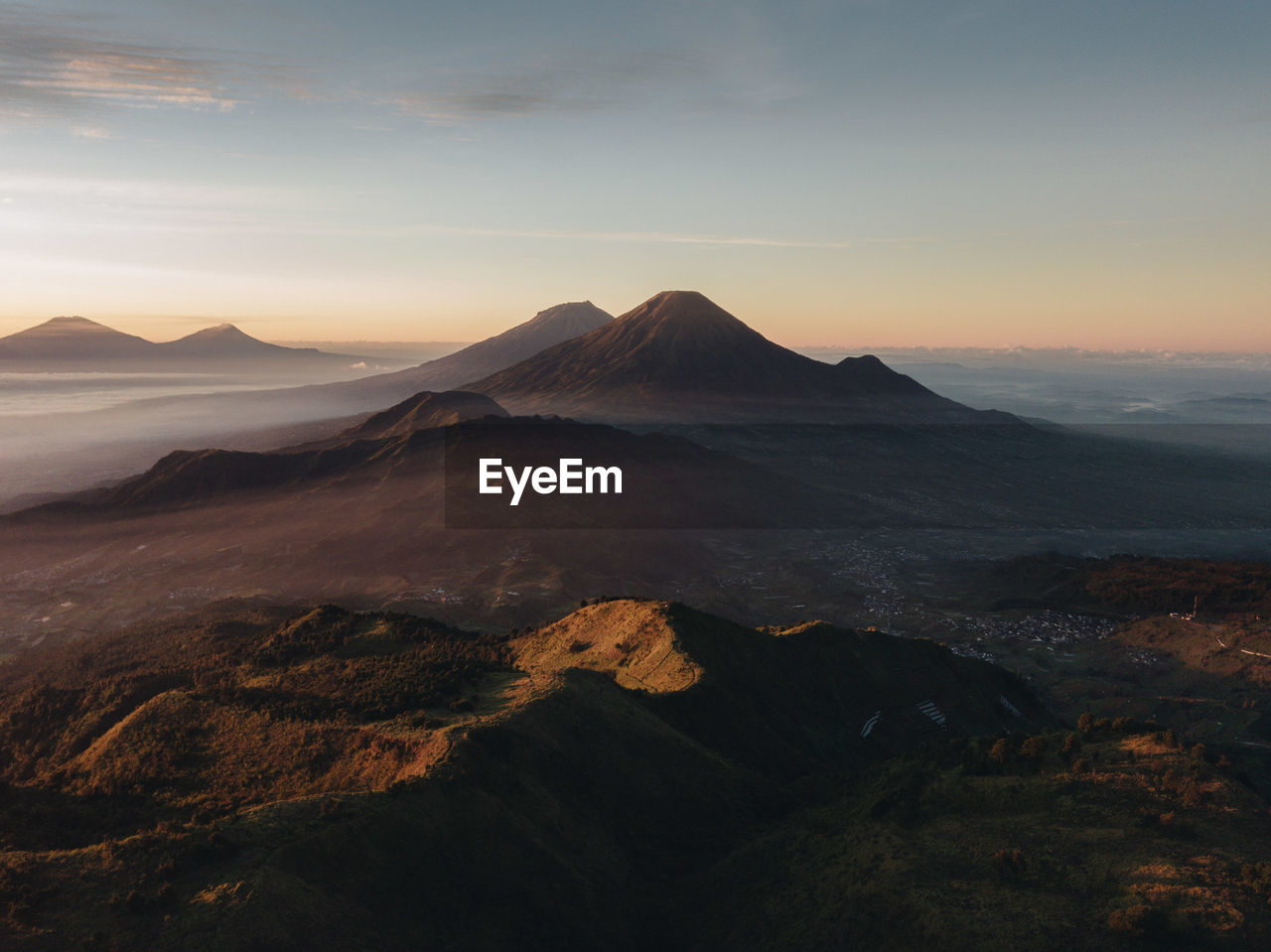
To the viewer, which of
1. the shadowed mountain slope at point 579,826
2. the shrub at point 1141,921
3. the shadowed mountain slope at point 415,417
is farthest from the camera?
the shadowed mountain slope at point 415,417

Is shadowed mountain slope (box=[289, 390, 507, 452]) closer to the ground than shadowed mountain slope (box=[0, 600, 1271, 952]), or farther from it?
farther from it

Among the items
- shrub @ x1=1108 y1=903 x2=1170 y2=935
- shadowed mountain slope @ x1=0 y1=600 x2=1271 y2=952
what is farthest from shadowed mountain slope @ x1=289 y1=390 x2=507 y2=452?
shrub @ x1=1108 y1=903 x2=1170 y2=935

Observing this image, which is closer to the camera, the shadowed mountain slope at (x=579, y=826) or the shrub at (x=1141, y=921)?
the shrub at (x=1141, y=921)

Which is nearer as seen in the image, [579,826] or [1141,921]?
[1141,921]

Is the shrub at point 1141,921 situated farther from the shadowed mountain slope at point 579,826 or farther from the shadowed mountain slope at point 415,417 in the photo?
the shadowed mountain slope at point 415,417

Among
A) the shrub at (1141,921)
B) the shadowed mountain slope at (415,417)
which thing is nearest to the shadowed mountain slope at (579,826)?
the shrub at (1141,921)

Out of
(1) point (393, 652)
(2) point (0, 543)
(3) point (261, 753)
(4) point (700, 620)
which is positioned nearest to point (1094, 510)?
(4) point (700, 620)

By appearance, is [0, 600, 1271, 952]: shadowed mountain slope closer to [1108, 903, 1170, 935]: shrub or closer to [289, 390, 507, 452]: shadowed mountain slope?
[1108, 903, 1170, 935]: shrub

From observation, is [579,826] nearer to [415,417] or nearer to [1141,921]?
[1141,921]

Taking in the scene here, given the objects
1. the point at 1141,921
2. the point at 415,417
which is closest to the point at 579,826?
the point at 1141,921

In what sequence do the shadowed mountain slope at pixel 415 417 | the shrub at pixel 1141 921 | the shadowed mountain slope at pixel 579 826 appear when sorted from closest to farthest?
the shrub at pixel 1141 921, the shadowed mountain slope at pixel 579 826, the shadowed mountain slope at pixel 415 417

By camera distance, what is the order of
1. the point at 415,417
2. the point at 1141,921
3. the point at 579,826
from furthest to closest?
the point at 415,417 → the point at 579,826 → the point at 1141,921
